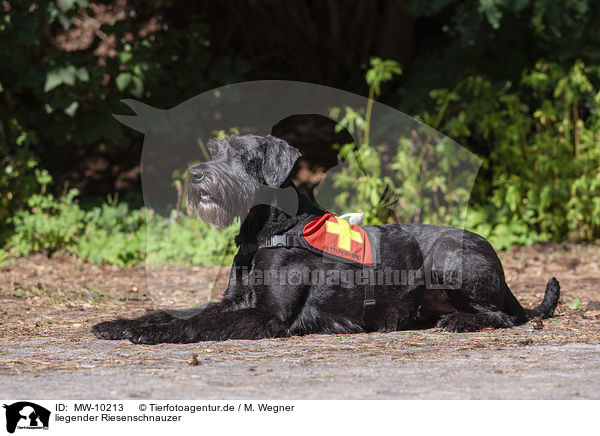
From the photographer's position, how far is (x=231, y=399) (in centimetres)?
330

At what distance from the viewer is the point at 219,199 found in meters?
5.00

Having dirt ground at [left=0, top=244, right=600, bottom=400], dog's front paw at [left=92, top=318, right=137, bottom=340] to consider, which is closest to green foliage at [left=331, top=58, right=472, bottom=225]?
dirt ground at [left=0, top=244, right=600, bottom=400]

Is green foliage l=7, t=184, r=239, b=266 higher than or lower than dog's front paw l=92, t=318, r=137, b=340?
higher

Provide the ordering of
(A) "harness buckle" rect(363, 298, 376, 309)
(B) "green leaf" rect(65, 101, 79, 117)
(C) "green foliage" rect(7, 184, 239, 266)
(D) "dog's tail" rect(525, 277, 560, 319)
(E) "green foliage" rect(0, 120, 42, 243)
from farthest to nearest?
1. (E) "green foliage" rect(0, 120, 42, 243)
2. (B) "green leaf" rect(65, 101, 79, 117)
3. (C) "green foliage" rect(7, 184, 239, 266)
4. (D) "dog's tail" rect(525, 277, 560, 319)
5. (A) "harness buckle" rect(363, 298, 376, 309)

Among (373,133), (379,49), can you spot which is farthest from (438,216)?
(379,49)

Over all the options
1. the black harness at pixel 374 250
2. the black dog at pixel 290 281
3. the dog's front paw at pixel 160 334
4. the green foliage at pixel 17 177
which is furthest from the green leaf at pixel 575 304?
the green foliage at pixel 17 177

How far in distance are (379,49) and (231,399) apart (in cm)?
1028

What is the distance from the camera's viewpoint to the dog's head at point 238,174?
5000mm

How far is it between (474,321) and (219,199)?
1.87m

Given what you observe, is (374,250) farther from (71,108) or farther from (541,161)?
(71,108)

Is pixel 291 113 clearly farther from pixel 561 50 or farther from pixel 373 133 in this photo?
pixel 561 50

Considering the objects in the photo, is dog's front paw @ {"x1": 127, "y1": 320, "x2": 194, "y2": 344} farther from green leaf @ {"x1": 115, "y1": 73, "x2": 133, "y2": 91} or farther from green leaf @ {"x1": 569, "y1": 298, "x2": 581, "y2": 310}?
green leaf @ {"x1": 115, "y1": 73, "x2": 133, "y2": 91}
